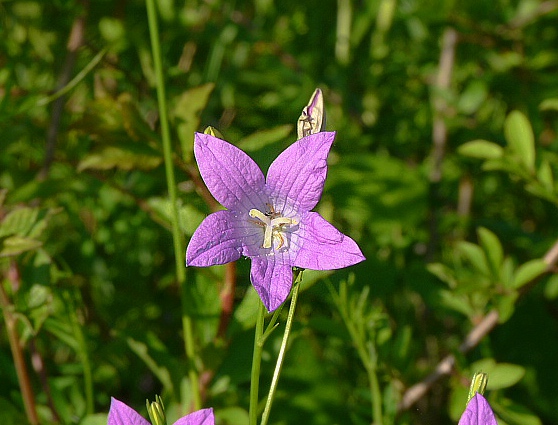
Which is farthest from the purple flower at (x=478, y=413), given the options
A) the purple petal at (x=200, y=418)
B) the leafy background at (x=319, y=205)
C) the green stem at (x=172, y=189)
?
the green stem at (x=172, y=189)

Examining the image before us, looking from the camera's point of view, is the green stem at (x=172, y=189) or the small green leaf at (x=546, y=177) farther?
the small green leaf at (x=546, y=177)

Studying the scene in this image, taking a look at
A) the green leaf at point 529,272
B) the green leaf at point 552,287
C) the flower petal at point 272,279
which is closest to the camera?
the flower petal at point 272,279

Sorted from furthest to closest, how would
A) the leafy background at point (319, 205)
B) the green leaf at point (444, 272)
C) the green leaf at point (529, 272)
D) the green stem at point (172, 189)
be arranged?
the green leaf at point (444, 272) → the green leaf at point (529, 272) → the leafy background at point (319, 205) → the green stem at point (172, 189)

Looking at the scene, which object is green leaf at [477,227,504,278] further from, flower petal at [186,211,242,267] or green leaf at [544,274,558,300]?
flower petal at [186,211,242,267]

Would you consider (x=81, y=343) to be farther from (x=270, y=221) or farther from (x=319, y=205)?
(x=319, y=205)

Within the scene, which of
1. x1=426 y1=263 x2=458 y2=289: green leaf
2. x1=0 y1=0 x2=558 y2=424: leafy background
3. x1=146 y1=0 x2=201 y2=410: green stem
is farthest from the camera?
x1=426 y1=263 x2=458 y2=289: green leaf

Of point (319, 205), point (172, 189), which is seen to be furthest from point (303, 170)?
point (319, 205)

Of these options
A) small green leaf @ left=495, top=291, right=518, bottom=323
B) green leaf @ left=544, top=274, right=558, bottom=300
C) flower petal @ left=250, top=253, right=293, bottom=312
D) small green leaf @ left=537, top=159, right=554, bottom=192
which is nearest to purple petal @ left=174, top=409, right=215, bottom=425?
flower petal @ left=250, top=253, right=293, bottom=312

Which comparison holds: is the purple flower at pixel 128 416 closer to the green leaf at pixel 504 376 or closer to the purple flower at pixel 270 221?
the purple flower at pixel 270 221
